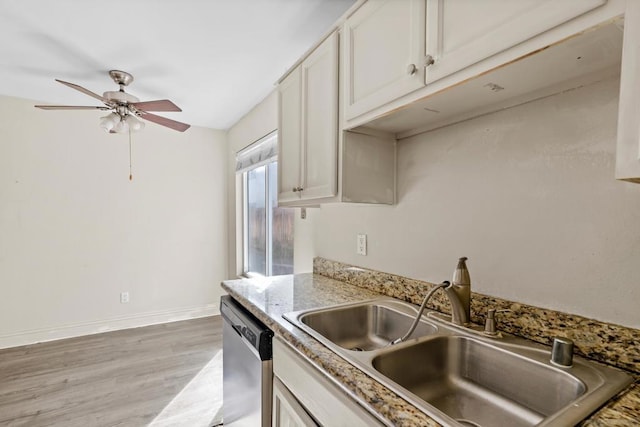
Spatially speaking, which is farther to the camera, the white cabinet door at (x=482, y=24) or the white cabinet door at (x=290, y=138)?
the white cabinet door at (x=290, y=138)

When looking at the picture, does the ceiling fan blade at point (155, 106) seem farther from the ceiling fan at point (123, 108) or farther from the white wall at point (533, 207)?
the white wall at point (533, 207)

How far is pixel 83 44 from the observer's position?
2.04 m

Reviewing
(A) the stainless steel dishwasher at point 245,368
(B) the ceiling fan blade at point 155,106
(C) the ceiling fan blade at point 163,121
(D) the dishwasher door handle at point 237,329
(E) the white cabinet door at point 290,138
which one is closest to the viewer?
(A) the stainless steel dishwasher at point 245,368

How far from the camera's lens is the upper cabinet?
1.41 m

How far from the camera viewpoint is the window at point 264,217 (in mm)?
2996

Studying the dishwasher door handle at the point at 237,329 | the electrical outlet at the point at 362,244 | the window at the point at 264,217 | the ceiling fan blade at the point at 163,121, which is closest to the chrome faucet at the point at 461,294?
the electrical outlet at the point at 362,244

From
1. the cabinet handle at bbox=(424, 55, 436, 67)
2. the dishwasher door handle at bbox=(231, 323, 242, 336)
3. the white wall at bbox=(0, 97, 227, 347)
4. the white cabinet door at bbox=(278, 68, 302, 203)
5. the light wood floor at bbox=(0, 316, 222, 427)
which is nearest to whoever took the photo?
the cabinet handle at bbox=(424, 55, 436, 67)

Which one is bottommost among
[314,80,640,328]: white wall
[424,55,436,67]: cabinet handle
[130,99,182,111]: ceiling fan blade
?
[314,80,640,328]: white wall

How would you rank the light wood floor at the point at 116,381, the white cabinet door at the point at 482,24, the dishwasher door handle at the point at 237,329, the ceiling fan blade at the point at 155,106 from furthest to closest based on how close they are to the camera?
the ceiling fan blade at the point at 155,106 < the light wood floor at the point at 116,381 < the dishwasher door handle at the point at 237,329 < the white cabinet door at the point at 482,24

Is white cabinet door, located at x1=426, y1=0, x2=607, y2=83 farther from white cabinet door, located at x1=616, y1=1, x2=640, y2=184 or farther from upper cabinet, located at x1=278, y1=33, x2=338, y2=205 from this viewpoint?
upper cabinet, located at x1=278, y1=33, x2=338, y2=205

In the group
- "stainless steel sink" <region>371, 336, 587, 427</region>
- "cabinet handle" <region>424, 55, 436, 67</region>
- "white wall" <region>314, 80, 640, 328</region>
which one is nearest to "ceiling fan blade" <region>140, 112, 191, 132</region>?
"white wall" <region>314, 80, 640, 328</region>

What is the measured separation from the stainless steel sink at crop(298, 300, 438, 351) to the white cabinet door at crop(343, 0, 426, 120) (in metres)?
0.83

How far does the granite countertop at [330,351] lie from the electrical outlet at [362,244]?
0.20 meters

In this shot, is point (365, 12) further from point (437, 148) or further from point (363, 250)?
point (363, 250)
